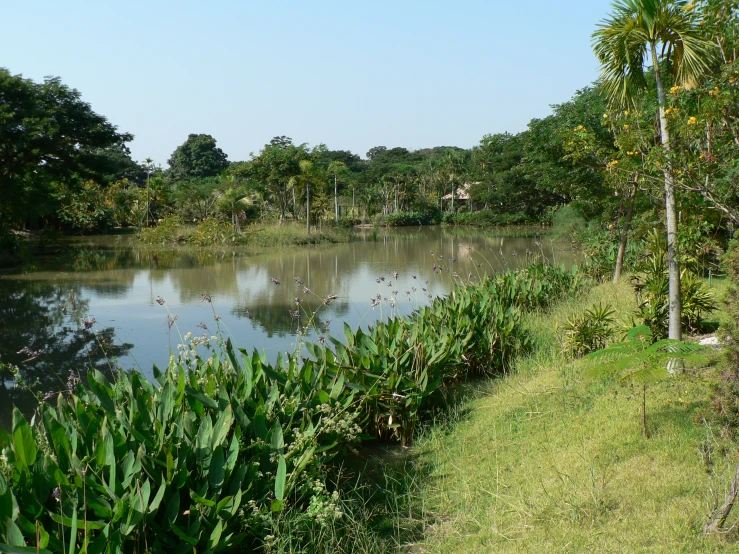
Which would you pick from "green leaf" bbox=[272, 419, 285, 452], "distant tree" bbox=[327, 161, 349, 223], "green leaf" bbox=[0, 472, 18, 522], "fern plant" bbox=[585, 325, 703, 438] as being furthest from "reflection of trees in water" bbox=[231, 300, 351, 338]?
"distant tree" bbox=[327, 161, 349, 223]

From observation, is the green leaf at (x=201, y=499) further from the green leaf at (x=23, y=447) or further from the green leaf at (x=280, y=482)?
the green leaf at (x=23, y=447)

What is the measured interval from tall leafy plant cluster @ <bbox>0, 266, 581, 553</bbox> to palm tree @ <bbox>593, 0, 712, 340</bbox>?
203cm

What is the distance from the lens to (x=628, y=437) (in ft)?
12.3

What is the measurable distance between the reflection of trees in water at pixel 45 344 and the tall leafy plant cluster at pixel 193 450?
1.77m

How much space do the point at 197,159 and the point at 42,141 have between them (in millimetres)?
39618

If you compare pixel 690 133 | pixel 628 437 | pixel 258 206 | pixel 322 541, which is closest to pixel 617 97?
pixel 690 133

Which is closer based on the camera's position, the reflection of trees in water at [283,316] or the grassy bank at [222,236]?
→ the reflection of trees in water at [283,316]

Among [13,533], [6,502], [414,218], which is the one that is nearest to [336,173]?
[414,218]

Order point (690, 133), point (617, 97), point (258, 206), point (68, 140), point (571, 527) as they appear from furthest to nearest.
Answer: point (258, 206) < point (68, 140) < point (617, 97) < point (690, 133) < point (571, 527)

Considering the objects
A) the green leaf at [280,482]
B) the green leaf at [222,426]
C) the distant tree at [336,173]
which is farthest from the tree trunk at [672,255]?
the distant tree at [336,173]

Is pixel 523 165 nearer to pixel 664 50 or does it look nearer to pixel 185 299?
pixel 185 299

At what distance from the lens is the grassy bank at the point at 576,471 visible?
9.25 feet

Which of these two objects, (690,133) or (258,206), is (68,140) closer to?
(258,206)

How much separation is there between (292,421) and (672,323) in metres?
2.89
